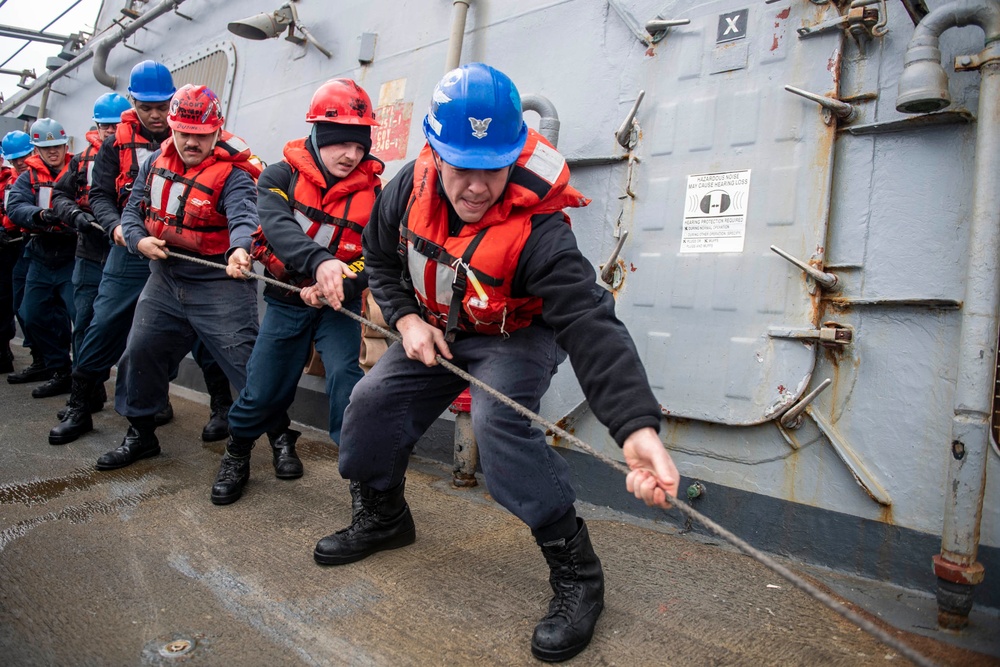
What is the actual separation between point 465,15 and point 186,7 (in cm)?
487

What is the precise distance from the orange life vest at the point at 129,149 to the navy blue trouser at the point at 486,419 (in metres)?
2.89

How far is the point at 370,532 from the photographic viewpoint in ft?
8.96

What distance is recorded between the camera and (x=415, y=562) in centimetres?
269

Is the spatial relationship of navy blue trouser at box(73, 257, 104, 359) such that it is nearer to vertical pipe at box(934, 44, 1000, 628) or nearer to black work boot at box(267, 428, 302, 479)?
black work boot at box(267, 428, 302, 479)

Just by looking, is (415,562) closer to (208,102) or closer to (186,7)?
(208,102)

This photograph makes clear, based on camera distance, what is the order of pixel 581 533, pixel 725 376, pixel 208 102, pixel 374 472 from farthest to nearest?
pixel 208 102, pixel 725 376, pixel 374 472, pixel 581 533

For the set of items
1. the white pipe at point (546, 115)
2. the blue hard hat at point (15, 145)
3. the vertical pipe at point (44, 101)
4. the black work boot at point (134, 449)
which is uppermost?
the vertical pipe at point (44, 101)

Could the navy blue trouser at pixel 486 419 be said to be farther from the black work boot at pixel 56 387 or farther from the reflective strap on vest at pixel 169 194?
the black work boot at pixel 56 387

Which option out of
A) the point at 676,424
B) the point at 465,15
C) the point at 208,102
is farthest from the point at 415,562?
the point at 465,15

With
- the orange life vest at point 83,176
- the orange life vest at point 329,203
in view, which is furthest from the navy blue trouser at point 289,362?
the orange life vest at point 83,176

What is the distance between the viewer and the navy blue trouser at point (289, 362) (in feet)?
10.6

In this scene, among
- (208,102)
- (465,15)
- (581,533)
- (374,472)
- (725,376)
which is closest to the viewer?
(581,533)

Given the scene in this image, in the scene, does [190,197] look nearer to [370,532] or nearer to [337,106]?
[337,106]

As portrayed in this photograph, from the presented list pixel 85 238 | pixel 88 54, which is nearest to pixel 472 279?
pixel 85 238
